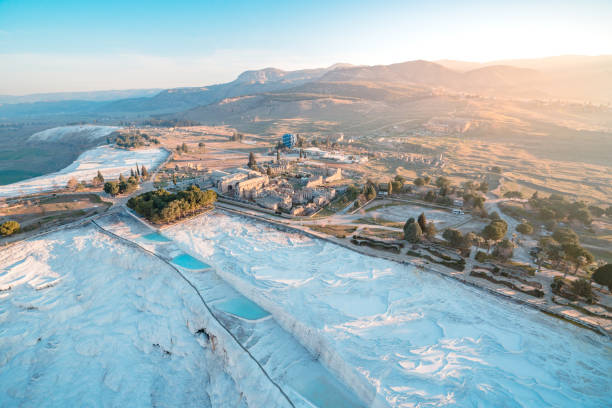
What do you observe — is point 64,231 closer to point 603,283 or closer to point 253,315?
point 253,315

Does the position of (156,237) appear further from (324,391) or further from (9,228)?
(324,391)

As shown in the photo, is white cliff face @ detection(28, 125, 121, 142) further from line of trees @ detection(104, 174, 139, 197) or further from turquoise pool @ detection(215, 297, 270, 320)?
turquoise pool @ detection(215, 297, 270, 320)

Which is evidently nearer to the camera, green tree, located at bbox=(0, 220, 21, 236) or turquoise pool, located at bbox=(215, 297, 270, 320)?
turquoise pool, located at bbox=(215, 297, 270, 320)

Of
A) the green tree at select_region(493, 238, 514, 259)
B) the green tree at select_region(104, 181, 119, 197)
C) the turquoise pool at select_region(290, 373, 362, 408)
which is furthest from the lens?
the green tree at select_region(104, 181, 119, 197)

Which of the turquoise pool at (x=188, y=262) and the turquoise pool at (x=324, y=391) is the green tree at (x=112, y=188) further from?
the turquoise pool at (x=324, y=391)

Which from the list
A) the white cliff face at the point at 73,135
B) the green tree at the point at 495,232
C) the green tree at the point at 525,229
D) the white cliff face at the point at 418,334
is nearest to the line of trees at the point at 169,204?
Answer: the white cliff face at the point at 418,334

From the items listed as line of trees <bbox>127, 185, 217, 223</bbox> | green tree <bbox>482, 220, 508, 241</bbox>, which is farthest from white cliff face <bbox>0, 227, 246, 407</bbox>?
green tree <bbox>482, 220, 508, 241</bbox>

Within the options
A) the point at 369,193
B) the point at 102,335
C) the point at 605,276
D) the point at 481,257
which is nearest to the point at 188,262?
the point at 102,335
